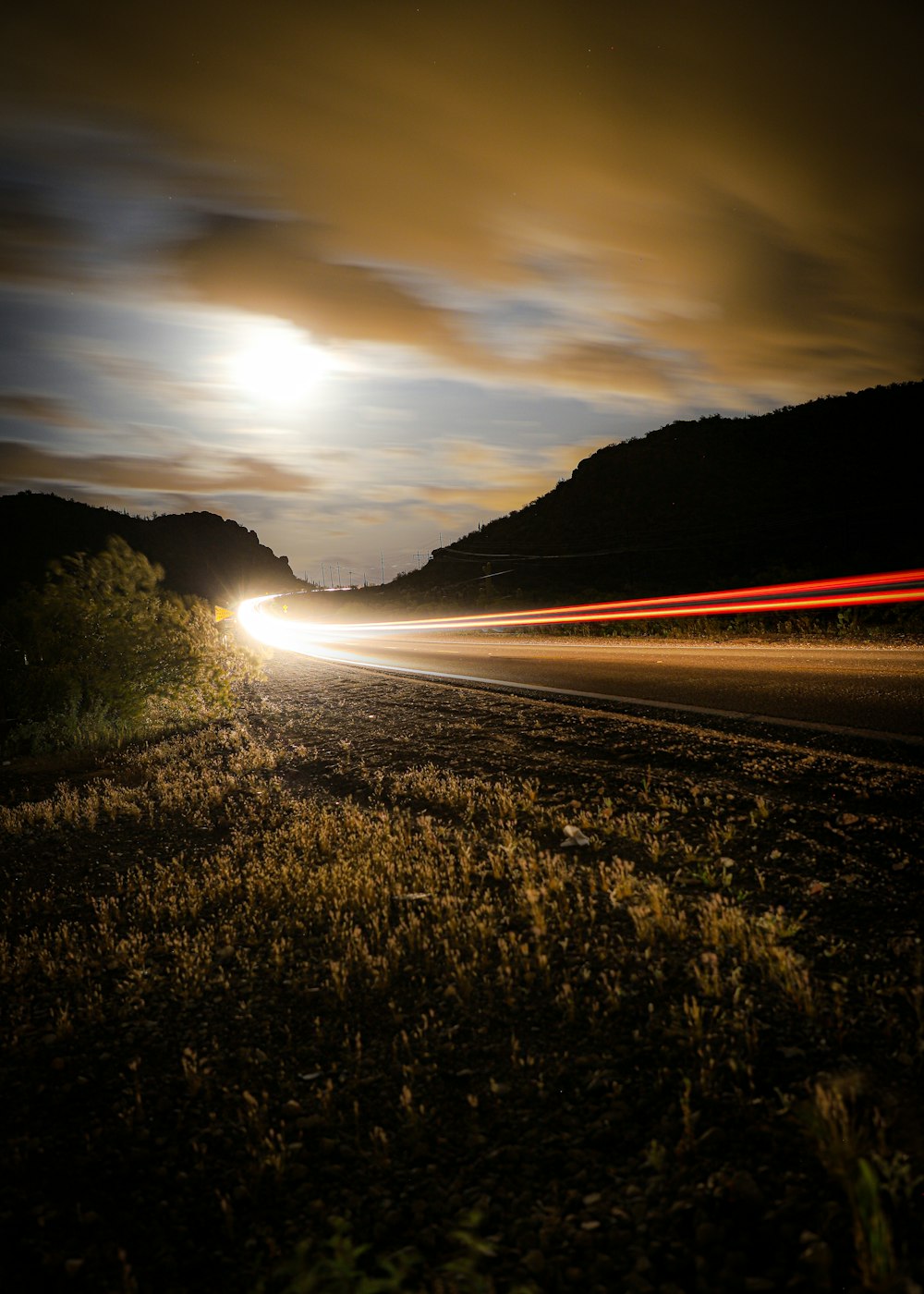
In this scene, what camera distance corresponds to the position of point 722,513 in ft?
158

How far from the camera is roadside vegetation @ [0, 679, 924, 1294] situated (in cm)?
218

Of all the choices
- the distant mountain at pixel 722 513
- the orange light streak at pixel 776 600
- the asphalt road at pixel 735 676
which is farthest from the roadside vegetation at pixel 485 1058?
the distant mountain at pixel 722 513

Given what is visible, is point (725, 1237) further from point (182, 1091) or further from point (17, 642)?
point (17, 642)

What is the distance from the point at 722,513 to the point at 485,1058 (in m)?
50.0

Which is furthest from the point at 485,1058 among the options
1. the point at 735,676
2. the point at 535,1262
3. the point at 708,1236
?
the point at 735,676

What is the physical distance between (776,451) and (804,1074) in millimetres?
61532

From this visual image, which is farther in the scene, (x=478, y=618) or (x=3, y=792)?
(x=478, y=618)

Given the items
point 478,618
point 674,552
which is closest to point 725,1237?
point 478,618

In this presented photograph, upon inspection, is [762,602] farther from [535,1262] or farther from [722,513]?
[722,513]

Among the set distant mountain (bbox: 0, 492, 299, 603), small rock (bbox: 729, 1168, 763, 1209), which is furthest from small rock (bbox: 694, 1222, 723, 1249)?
distant mountain (bbox: 0, 492, 299, 603)

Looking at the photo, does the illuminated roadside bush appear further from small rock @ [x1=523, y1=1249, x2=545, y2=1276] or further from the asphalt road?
small rock @ [x1=523, y1=1249, x2=545, y2=1276]

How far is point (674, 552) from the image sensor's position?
135ft

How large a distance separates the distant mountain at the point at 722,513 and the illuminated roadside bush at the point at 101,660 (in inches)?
900

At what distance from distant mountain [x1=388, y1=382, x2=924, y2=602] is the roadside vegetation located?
25.5 meters
